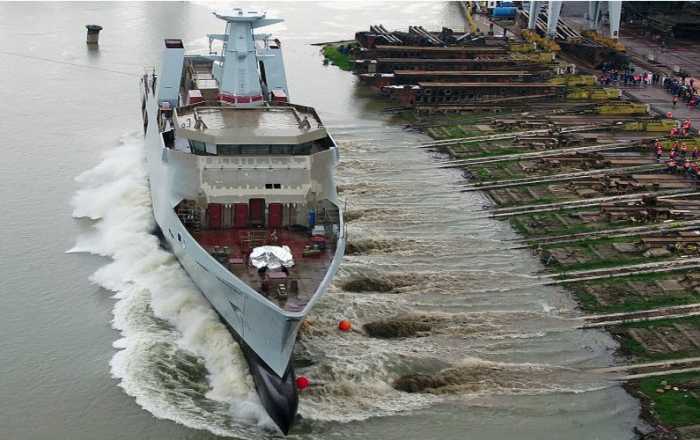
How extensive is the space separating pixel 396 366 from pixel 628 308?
1024 cm

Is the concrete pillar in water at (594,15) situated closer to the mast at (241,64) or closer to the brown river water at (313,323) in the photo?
the brown river water at (313,323)

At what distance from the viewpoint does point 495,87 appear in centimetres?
6488

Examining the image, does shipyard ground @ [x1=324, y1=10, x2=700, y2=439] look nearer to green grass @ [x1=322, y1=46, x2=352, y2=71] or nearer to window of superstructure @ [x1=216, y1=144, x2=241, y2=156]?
window of superstructure @ [x1=216, y1=144, x2=241, y2=156]

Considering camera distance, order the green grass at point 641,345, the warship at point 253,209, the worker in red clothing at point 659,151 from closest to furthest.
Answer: the warship at point 253,209
the green grass at point 641,345
the worker in red clothing at point 659,151

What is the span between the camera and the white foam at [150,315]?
90.4ft

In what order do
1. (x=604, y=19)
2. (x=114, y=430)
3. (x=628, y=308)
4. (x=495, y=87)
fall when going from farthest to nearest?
1. (x=604, y=19)
2. (x=495, y=87)
3. (x=628, y=308)
4. (x=114, y=430)

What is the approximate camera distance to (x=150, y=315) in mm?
32906

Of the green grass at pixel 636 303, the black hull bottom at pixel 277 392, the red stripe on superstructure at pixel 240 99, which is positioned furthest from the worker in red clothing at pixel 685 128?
the black hull bottom at pixel 277 392

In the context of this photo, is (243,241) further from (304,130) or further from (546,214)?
(546,214)

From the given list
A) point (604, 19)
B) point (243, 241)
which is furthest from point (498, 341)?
point (604, 19)

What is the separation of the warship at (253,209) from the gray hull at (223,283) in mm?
43

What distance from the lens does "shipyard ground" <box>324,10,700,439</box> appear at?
30.2m

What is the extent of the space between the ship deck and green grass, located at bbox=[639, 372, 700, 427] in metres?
11.5

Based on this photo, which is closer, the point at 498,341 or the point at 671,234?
the point at 498,341
